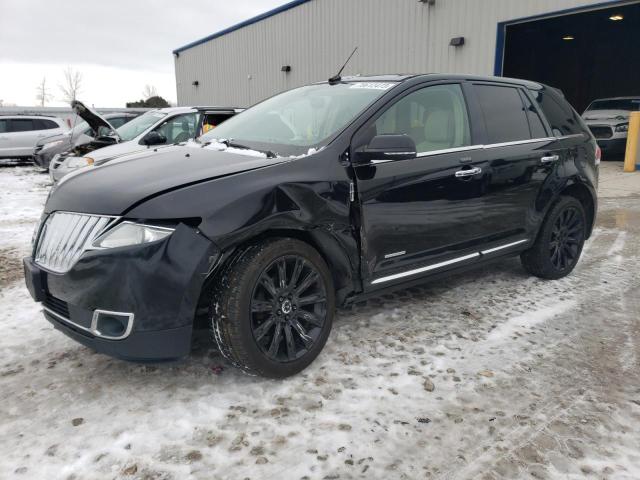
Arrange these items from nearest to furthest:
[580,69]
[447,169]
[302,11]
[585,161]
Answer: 1. [447,169]
2. [585,161]
3. [302,11]
4. [580,69]

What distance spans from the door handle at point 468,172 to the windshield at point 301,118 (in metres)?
0.77

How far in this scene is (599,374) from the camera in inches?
117

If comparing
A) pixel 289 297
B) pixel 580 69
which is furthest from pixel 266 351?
pixel 580 69

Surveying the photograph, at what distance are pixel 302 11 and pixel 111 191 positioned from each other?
53.7 ft

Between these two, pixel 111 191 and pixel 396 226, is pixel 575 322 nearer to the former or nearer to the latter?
pixel 396 226

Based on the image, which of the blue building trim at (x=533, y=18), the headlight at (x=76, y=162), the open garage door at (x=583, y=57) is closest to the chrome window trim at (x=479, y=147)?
the headlight at (x=76, y=162)

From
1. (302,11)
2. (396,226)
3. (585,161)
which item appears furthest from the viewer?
(302,11)

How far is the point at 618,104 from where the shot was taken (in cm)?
1494

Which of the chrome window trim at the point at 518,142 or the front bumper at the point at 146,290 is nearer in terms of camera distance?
the front bumper at the point at 146,290

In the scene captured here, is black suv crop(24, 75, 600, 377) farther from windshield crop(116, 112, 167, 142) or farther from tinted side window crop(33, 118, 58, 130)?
tinted side window crop(33, 118, 58, 130)

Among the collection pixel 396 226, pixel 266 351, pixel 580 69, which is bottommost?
pixel 266 351

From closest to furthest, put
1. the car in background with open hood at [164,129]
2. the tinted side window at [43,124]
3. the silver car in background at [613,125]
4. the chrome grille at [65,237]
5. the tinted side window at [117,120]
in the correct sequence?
1. the chrome grille at [65,237]
2. the car in background with open hood at [164,129]
3. the tinted side window at [117,120]
4. the silver car in background at [613,125]
5. the tinted side window at [43,124]

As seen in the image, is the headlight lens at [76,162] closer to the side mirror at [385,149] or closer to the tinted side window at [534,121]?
the side mirror at [385,149]

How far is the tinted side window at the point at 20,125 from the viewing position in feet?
51.8
